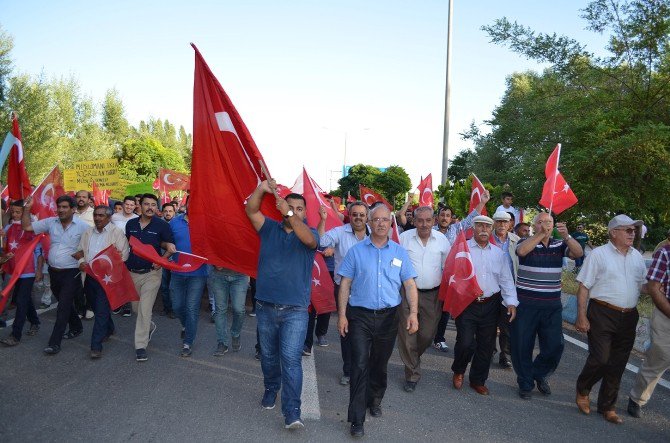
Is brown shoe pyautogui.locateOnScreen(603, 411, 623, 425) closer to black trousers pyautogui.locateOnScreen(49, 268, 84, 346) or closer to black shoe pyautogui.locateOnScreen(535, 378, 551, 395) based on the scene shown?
black shoe pyautogui.locateOnScreen(535, 378, 551, 395)

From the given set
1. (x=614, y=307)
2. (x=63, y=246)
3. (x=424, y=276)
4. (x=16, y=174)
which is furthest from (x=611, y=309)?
(x=16, y=174)

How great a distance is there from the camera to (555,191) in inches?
263

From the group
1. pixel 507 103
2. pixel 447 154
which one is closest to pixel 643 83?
pixel 507 103

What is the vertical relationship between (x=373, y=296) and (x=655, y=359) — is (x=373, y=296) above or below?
above

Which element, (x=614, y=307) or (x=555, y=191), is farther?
(x=555, y=191)

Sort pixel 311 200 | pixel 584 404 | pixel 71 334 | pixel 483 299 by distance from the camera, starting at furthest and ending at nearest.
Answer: pixel 311 200 → pixel 71 334 → pixel 483 299 → pixel 584 404

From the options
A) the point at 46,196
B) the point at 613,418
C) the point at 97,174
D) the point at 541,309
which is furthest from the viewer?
the point at 97,174

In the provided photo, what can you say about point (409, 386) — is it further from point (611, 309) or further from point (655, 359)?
point (655, 359)

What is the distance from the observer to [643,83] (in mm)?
10625

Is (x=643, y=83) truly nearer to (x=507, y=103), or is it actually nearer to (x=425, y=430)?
(x=507, y=103)

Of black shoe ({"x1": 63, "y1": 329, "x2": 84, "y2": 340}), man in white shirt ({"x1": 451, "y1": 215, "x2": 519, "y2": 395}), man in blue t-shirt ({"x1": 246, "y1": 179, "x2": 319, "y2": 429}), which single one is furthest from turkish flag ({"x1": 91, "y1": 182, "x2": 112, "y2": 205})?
man in white shirt ({"x1": 451, "y1": 215, "x2": 519, "y2": 395})

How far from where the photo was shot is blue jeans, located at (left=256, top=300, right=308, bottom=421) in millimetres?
4473

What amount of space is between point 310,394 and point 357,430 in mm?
1103

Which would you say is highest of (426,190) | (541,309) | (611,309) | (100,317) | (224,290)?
(426,190)
